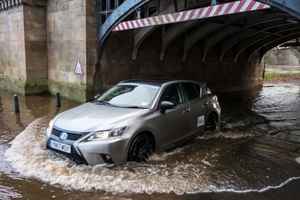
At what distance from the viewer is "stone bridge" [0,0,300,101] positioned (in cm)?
1147

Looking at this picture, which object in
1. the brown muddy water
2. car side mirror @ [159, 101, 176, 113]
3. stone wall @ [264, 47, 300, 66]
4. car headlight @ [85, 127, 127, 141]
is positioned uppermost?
stone wall @ [264, 47, 300, 66]

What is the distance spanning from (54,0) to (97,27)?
3156 millimetres

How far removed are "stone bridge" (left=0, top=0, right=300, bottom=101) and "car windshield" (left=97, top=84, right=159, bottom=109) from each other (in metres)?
3.30

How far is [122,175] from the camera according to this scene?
16.2 feet

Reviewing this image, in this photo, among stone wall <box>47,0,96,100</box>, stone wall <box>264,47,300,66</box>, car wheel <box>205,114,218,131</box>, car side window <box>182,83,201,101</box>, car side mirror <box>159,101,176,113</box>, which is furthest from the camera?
stone wall <box>264,47,300,66</box>

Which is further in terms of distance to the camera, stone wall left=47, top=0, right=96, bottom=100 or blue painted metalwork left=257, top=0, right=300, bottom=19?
stone wall left=47, top=0, right=96, bottom=100

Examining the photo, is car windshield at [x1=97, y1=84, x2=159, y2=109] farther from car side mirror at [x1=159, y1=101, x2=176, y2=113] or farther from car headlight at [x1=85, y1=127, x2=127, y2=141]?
car headlight at [x1=85, y1=127, x2=127, y2=141]

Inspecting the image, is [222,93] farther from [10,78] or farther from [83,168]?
[83,168]

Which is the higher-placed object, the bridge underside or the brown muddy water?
the bridge underside

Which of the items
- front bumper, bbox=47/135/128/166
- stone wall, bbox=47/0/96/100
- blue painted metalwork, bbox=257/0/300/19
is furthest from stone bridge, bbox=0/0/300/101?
front bumper, bbox=47/135/128/166

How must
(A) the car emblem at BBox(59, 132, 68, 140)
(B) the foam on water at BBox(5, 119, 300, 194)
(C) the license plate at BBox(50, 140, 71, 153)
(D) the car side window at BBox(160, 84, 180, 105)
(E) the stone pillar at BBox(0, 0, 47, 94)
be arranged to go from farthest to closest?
(E) the stone pillar at BBox(0, 0, 47, 94), (D) the car side window at BBox(160, 84, 180, 105), (A) the car emblem at BBox(59, 132, 68, 140), (C) the license plate at BBox(50, 140, 71, 153), (B) the foam on water at BBox(5, 119, 300, 194)

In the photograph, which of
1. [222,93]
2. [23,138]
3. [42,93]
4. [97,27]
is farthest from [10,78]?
[222,93]

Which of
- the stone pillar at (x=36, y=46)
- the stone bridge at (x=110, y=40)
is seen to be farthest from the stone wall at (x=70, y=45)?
the stone pillar at (x=36, y=46)

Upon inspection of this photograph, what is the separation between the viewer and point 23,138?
286 inches
